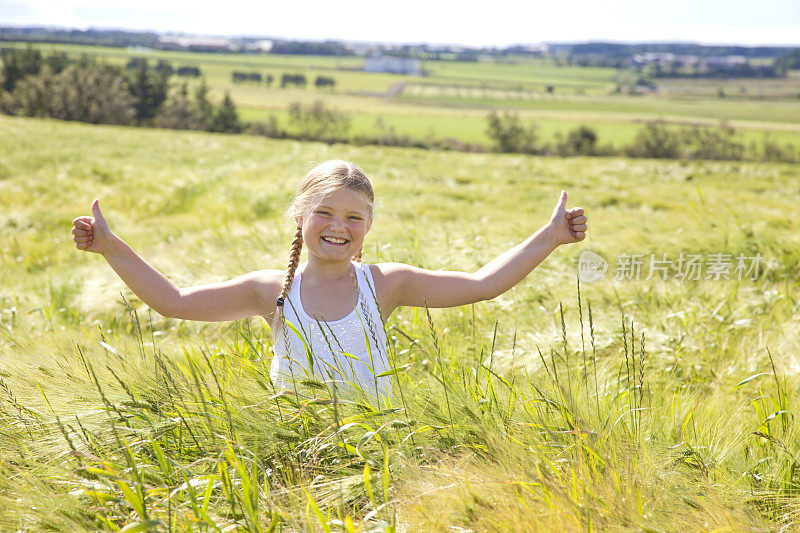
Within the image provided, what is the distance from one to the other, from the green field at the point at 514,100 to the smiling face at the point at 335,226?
3066 inches

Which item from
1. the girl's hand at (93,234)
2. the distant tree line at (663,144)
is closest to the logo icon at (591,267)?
the girl's hand at (93,234)

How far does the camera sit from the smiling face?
2822mm

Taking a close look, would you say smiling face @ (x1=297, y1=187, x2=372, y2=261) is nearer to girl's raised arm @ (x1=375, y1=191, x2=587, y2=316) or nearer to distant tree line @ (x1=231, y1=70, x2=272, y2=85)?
girl's raised arm @ (x1=375, y1=191, x2=587, y2=316)

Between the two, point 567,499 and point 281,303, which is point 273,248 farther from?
point 567,499

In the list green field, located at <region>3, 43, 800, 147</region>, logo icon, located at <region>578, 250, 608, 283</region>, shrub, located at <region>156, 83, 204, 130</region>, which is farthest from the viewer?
green field, located at <region>3, 43, 800, 147</region>

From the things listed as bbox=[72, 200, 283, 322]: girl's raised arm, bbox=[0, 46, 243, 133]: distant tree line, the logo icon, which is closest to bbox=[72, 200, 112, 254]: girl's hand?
bbox=[72, 200, 283, 322]: girl's raised arm

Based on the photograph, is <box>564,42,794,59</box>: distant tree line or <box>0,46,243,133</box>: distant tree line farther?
<box>564,42,794,59</box>: distant tree line

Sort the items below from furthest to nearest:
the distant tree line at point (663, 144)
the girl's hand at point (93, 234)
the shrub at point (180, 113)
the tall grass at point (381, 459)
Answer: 1. the shrub at point (180, 113)
2. the distant tree line at point (663, 144)
3. the girl's hand at point (93, 234)
4. the tall grass at point (381, 459)

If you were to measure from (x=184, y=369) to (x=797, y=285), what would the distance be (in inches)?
199

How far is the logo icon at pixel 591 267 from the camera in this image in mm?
5661

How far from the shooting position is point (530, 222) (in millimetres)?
Result: 8328

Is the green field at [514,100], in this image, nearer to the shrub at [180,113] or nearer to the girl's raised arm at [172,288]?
the shrub at [180,113]

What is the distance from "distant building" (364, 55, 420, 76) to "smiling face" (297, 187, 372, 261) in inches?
7614

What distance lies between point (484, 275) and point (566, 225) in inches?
18.5
